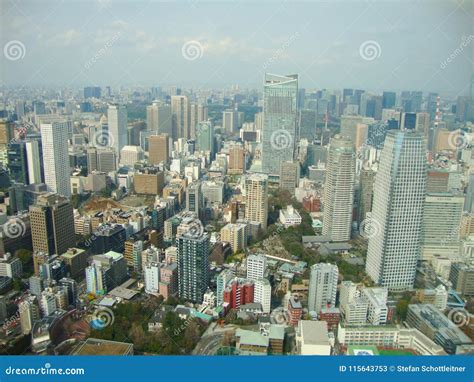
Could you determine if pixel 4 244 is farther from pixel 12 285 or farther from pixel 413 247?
pixel 413 247

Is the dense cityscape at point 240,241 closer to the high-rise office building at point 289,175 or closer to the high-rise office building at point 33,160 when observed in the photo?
the high-rise office building at point 33,160

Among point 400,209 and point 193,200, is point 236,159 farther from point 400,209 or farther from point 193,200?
point 400,209

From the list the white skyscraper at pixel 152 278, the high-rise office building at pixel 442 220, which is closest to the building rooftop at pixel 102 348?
the white skyscraper at pixel 152 278

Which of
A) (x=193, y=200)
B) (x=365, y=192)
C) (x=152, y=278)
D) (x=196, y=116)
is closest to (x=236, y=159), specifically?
(x=196, y=116)

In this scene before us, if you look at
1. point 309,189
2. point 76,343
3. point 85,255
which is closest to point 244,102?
point 309,189

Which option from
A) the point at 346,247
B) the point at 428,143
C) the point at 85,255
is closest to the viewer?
the point at 428,143

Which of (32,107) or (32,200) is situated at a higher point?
(32,107)
